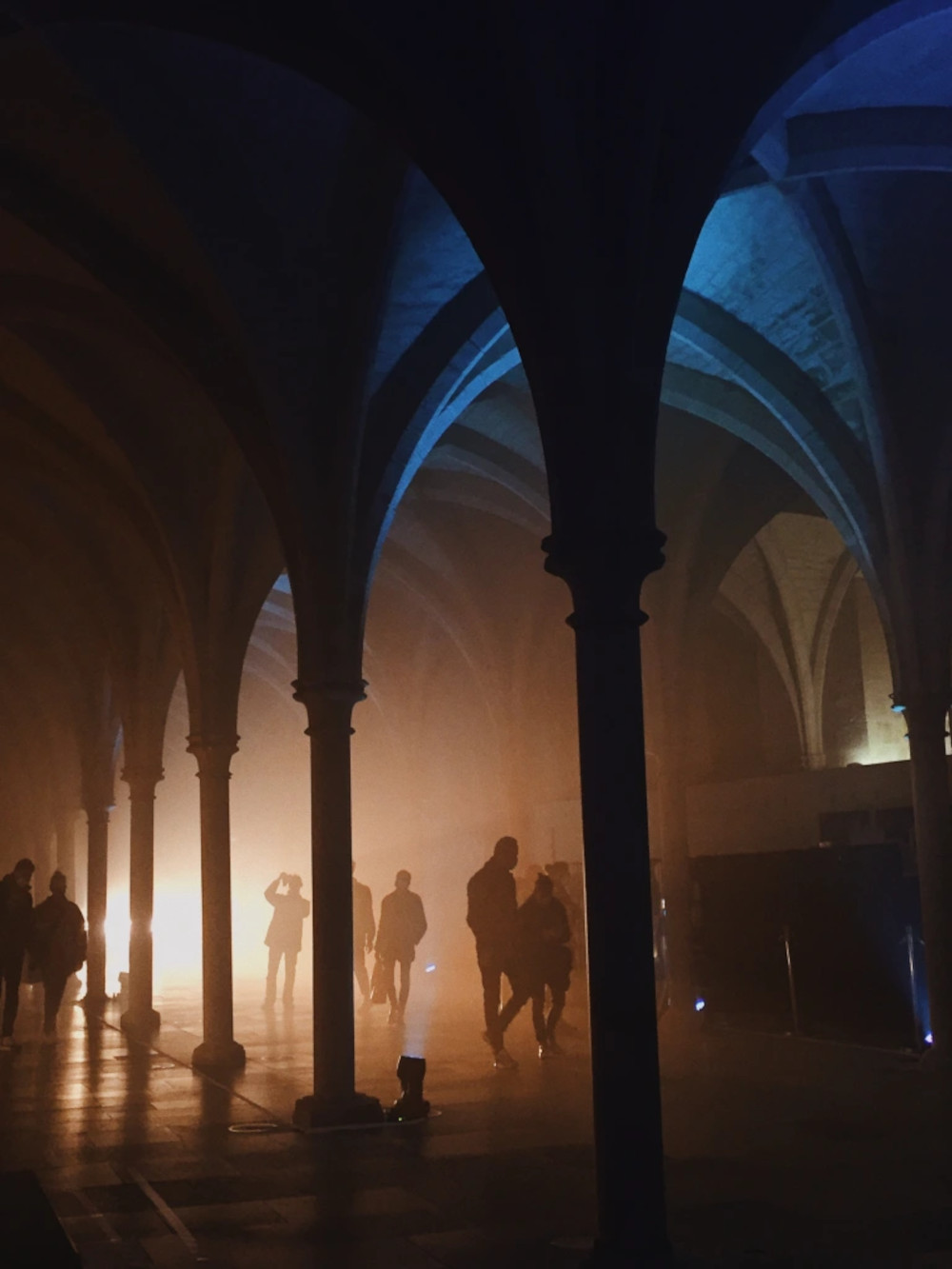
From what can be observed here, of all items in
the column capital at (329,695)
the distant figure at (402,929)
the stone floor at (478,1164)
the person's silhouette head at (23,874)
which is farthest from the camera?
the distant figure at (402,929)

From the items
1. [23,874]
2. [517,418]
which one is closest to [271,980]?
[23,874]

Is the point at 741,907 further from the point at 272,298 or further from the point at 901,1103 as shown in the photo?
the point at 272,298

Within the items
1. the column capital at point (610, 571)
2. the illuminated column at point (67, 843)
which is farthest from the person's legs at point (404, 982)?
the illuminated column at point (67, 843)

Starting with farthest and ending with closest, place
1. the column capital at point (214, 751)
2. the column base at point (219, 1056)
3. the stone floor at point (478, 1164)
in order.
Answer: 1. the column capital at point (214, 751)
2. the column base at point (219, 1056)
3. the stone floor at point (478, 1164)

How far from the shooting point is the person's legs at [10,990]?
14.1 meters

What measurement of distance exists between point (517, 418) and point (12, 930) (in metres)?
7.37

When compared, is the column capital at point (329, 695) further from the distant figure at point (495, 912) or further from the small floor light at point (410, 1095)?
the distant figure at point (495, 912)

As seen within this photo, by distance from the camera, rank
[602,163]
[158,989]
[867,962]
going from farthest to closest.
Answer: [158,989] < [867,962] < [602,163]

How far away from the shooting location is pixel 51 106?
884cm

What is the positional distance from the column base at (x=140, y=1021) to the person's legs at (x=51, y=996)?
93 cm

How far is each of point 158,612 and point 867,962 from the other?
8.90 metres

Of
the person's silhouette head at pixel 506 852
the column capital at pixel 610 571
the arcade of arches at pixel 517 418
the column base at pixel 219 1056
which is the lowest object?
the column base at pixel 219 1056

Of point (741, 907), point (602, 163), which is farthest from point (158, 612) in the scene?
point (602, 163)

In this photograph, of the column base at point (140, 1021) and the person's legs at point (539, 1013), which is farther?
the column base at point (140, 1021)
